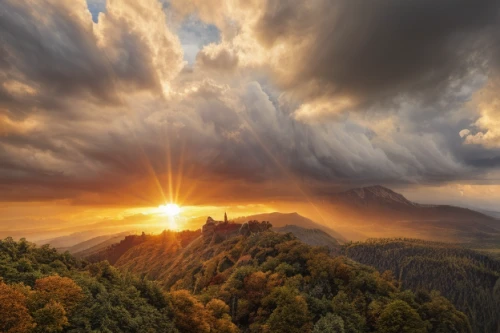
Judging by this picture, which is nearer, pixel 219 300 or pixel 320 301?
pixel 219 300

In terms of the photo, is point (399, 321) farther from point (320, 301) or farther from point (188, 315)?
point (188, 315)

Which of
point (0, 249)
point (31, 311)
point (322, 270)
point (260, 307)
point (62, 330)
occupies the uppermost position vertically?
point (0, 249)

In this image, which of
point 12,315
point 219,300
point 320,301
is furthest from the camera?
point 320,301

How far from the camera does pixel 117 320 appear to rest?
50219mm

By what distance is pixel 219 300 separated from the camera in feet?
276

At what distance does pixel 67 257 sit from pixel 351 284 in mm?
101998

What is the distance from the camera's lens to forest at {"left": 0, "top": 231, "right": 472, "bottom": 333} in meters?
45.1

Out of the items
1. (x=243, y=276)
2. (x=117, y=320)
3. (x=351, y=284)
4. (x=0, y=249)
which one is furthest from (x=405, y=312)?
(x=0, y=249)

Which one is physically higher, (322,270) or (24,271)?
(24,271)

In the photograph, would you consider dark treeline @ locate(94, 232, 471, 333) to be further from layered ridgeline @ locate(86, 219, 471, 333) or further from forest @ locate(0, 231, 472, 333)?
forest @ locate(0, 231, 472, 333)

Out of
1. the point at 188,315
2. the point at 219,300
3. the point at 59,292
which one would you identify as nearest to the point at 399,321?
the point at 219,300

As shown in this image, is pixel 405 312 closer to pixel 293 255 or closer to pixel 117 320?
pixel 293 255

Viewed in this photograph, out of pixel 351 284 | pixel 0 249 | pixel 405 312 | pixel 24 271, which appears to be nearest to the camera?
pixel 24 271

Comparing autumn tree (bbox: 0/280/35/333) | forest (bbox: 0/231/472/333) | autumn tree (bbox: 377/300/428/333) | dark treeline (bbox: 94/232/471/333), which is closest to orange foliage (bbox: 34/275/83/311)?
forest (bbox: 0/231/472/333)
